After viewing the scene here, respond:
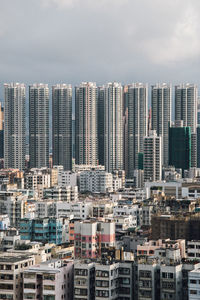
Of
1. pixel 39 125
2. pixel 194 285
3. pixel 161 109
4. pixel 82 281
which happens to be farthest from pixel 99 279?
pixel 161 109

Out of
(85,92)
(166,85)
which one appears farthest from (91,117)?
(166,85)

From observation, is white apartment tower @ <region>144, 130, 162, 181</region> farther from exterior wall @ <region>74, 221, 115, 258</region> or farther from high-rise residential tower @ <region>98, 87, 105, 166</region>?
exterior wall @ <region>74, 221, 115, 258</region>

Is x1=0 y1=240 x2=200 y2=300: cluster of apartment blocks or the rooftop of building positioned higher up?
the rooftop of building

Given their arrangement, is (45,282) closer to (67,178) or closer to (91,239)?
(91,239)

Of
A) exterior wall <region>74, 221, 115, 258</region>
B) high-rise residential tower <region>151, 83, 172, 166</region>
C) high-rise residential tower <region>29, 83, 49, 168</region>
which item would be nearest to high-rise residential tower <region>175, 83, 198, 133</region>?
high-rise residential tower <region>151, 83, 172, 166</region>

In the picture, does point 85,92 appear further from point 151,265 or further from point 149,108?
point 151,265

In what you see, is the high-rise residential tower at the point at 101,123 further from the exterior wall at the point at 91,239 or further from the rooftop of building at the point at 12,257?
the rooftop of building at the point at 12,257
